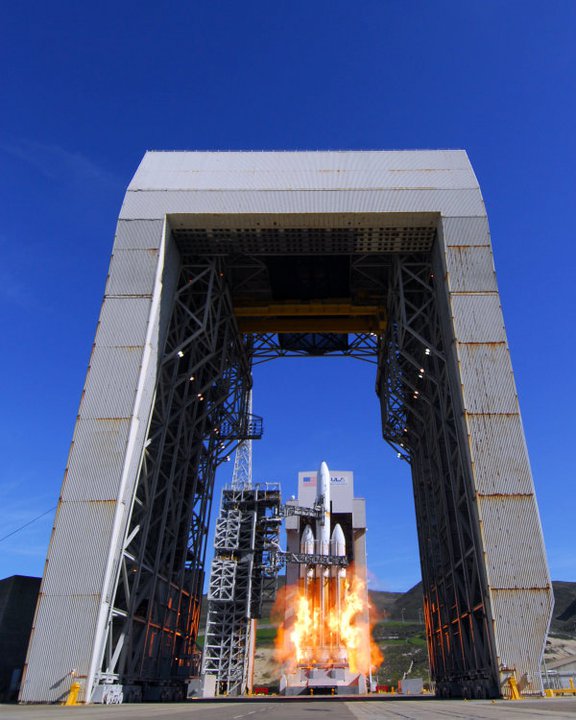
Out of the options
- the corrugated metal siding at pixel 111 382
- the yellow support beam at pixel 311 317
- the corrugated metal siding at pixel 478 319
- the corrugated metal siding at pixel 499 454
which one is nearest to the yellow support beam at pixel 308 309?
the yellow support beam at pixel 311 317

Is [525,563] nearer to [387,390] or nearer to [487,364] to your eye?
[487,364]

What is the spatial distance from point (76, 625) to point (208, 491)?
634 inches

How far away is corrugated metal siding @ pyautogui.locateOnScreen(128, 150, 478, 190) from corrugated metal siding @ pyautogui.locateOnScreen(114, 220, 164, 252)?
7.18 ft

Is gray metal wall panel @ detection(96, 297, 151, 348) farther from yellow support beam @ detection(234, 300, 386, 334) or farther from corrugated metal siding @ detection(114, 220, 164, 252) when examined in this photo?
yellow support beam @ detection(234, 300, 386, 334)

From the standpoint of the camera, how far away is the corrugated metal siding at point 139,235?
26000 millimetres

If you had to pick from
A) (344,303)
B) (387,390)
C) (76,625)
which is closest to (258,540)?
(387,390)

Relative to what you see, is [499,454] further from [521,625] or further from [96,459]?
[96,459]

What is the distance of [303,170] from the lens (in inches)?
1085

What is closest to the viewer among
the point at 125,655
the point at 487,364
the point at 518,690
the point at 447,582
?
the point at 518,690

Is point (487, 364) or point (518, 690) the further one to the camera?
point (487, 364)

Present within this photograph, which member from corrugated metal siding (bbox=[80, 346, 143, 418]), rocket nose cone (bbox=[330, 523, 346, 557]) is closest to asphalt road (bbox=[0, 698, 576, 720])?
corrugated metal siding (bbox=[80, 346, 143, 418])

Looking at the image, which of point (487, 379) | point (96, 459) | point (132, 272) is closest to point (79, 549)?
point (96, 459)

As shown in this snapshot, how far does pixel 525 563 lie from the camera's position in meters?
19.7

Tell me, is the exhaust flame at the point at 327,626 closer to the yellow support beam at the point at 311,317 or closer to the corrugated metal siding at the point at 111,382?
the yellow support beam at the point at 311,317
